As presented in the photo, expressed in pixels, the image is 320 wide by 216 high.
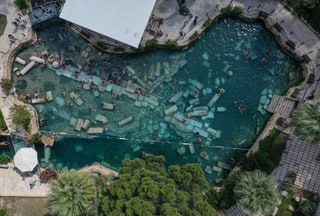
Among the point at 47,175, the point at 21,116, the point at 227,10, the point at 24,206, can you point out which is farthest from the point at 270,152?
the point at 24,206

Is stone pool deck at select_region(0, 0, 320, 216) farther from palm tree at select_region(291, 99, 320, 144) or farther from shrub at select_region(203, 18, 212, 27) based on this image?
palm tree at select_region(291, 99, 320, 144)

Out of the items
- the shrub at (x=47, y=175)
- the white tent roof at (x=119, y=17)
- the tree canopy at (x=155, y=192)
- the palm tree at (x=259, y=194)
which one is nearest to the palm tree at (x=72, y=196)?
the tree canopy at (x=155, y=192)

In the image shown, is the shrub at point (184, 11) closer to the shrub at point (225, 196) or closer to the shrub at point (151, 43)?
the shrub at point (151, 43)

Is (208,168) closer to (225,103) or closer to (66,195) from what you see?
(225,103)

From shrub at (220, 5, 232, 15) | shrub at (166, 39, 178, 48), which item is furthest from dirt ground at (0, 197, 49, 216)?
shrub at (220, 5, 232, 15)

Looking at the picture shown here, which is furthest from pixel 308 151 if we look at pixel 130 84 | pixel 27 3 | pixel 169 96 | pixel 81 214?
pixel 27 3

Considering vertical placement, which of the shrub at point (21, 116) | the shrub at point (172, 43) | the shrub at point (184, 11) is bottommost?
the shrub at point (21, 116)
